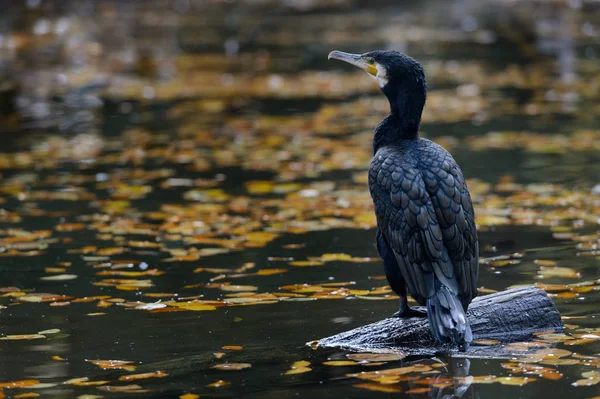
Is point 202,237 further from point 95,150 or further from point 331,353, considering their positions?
point 95,150

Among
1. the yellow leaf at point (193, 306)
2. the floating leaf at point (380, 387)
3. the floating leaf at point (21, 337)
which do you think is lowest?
the floating leaf at point (380, 387)

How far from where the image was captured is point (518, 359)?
557 centimetres

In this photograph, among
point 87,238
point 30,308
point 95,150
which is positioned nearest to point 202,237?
point 87,238

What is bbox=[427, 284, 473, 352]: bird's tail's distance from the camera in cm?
552

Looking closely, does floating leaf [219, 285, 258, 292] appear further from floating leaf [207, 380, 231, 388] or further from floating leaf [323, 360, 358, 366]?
floating leaf [207, 380, 231, 388]

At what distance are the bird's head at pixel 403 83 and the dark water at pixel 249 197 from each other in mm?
1298

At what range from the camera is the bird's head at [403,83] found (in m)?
6.30

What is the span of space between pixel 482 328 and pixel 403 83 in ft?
5.00

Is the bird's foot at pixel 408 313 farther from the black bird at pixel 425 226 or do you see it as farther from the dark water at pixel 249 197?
the dark water at pixel 249 197

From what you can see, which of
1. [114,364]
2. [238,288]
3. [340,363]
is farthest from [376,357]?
[238,288]

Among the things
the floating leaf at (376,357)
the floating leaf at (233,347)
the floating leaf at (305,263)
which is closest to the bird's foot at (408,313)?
the floating leaf at (376,357)

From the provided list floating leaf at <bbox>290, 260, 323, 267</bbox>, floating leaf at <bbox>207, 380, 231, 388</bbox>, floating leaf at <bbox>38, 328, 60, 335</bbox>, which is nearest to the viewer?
floating leaf at <bbox>207, 380, 231, 388</bbox>

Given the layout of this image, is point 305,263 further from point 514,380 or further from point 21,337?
point 514,380

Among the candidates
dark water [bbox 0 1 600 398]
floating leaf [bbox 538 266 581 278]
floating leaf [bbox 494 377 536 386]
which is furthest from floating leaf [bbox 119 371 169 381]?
floating leaf [bbox 538 266 581 278]
